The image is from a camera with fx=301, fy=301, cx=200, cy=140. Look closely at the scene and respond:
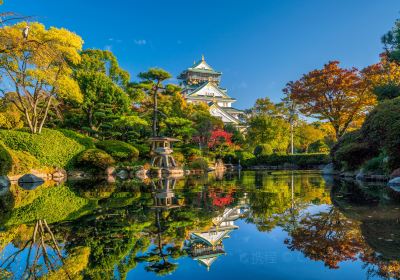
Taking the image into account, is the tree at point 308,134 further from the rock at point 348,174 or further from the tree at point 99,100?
the tree at point 99,100

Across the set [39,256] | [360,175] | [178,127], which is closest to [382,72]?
[360,175]

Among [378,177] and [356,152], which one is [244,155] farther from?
[378,177]

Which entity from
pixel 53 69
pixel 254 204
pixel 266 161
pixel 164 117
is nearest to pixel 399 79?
pixel 266 161

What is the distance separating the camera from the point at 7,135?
14.1 metres

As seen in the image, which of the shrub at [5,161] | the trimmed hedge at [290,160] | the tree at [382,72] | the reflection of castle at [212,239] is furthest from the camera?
the trimmed hedge at [290,160]

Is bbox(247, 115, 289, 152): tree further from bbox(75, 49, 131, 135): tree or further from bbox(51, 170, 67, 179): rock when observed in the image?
bbox(51, 170, 67, 179): rock

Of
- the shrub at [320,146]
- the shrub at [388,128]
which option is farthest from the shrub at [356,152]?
the shrub at [320,146]

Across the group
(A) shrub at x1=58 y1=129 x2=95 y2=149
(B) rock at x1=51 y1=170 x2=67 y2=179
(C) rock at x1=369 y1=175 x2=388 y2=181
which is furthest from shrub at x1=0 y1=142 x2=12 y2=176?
(C) rock at x1=369 y1=175 x2=388 y2=181

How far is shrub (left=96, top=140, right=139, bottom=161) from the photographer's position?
17.8 metres

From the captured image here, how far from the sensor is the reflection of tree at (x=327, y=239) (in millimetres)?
2729

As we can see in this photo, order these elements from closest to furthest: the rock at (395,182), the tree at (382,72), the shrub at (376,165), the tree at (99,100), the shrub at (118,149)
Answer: the rock at (395,182)
the shrub at (376,165)
the shrub at (118,149)
the tree at (382,72)
the tree at (99,100)

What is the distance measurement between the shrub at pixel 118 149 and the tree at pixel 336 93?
12.2 metres

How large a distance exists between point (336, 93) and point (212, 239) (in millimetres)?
19673

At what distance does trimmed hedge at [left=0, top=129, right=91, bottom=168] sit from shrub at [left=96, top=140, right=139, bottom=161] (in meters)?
1.08
